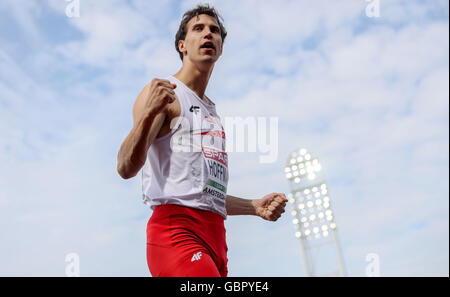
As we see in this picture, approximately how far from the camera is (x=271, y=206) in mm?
3334

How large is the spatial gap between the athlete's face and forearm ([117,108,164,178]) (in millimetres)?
868

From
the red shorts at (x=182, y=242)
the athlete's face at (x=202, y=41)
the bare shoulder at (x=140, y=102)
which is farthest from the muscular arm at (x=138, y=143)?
the athlete's face at (x=202, y=41)

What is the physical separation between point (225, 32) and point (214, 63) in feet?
2.11

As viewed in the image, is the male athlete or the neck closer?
the male athlete

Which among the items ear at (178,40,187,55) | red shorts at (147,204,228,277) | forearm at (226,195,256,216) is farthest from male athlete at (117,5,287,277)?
forearm at (226,195,256,216)

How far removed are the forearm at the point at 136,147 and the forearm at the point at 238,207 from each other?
1116 millimetres

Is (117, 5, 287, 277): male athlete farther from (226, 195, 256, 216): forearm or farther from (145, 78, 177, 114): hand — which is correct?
(226, 195, 256, 216): forearm

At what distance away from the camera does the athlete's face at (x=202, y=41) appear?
10.5 feet

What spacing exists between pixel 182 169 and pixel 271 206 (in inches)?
35.4

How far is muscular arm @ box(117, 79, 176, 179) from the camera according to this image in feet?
8.13

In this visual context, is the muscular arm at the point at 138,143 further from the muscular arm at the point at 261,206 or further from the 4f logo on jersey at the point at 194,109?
the muscular arm at the point at 261,206

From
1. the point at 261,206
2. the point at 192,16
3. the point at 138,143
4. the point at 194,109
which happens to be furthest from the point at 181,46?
the point at 261,206

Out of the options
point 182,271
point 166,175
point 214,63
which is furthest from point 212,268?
point 214,63
